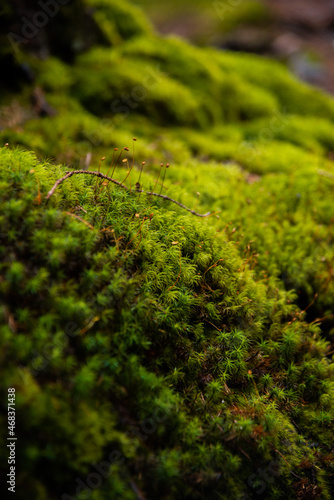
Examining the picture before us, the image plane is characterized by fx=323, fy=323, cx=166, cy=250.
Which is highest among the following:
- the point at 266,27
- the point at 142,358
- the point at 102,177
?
the point at 266,27

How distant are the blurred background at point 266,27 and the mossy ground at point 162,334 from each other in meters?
6.97

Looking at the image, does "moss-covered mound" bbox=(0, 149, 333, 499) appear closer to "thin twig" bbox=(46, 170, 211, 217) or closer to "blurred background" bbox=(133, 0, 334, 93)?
"thin twig" bbox=(46, 170, 211, 217)

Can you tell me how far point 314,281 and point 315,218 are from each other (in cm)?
97

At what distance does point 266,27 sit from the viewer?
1030cm

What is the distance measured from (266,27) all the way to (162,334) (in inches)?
458

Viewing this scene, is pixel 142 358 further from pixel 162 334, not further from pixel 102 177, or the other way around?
pixel 102 177

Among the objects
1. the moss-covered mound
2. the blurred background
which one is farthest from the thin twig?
the blurred background

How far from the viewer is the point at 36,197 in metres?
2.10

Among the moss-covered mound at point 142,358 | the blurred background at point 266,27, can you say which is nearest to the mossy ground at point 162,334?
the moss-covered mound at point 142,358

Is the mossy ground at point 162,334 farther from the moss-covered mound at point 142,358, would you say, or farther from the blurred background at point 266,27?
the blurred background at point 266,27

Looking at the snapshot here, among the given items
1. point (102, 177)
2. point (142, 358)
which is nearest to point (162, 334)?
point (142, 358)

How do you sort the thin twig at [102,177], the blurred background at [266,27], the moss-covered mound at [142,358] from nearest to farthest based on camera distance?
the moss-covered mound at [142,358] < the thin twig at [102,177] < the blurred background at [266,27]

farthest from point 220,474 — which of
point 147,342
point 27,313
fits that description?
point 27,313

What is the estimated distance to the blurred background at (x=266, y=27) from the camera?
898 centimetres
